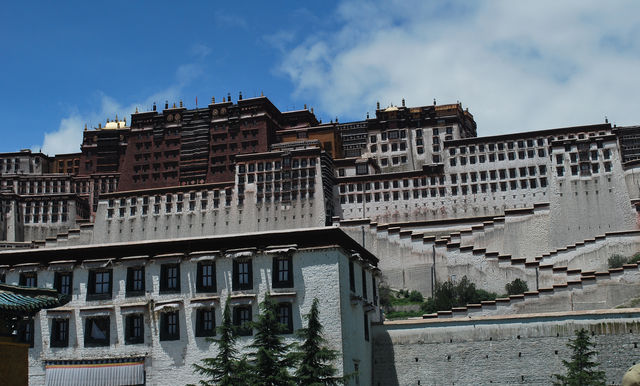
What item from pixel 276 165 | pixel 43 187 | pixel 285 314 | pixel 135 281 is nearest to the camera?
pixel 285 314

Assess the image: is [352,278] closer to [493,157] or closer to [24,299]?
[24,299]

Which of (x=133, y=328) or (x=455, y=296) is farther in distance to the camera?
→ (x=455, y=296)

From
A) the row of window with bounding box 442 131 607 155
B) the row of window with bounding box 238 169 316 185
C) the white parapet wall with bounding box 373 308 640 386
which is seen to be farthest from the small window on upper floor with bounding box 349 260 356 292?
the row of window with bounding box 442 131 607 155

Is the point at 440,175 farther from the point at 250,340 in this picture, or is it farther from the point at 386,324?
the point at 250,340

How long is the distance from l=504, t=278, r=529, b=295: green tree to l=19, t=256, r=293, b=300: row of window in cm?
2840

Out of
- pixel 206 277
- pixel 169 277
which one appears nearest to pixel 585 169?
pixel 206 277

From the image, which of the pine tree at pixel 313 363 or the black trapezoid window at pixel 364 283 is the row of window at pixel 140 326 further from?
the pine tree at pixel 313 363

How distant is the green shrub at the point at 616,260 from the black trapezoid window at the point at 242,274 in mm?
33489

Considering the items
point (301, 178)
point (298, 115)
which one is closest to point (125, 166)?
point (298, 115)

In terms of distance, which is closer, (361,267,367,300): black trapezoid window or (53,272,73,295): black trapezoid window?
(53,272,73,295): black trapezoid window

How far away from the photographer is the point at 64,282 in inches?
1578

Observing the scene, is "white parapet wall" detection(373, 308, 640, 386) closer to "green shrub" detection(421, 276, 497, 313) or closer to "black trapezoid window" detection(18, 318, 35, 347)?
"black trapezoid window" detection(18, 318, 35, 347)

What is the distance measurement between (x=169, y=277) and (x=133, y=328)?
2.90 m

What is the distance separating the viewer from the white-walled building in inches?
1467
